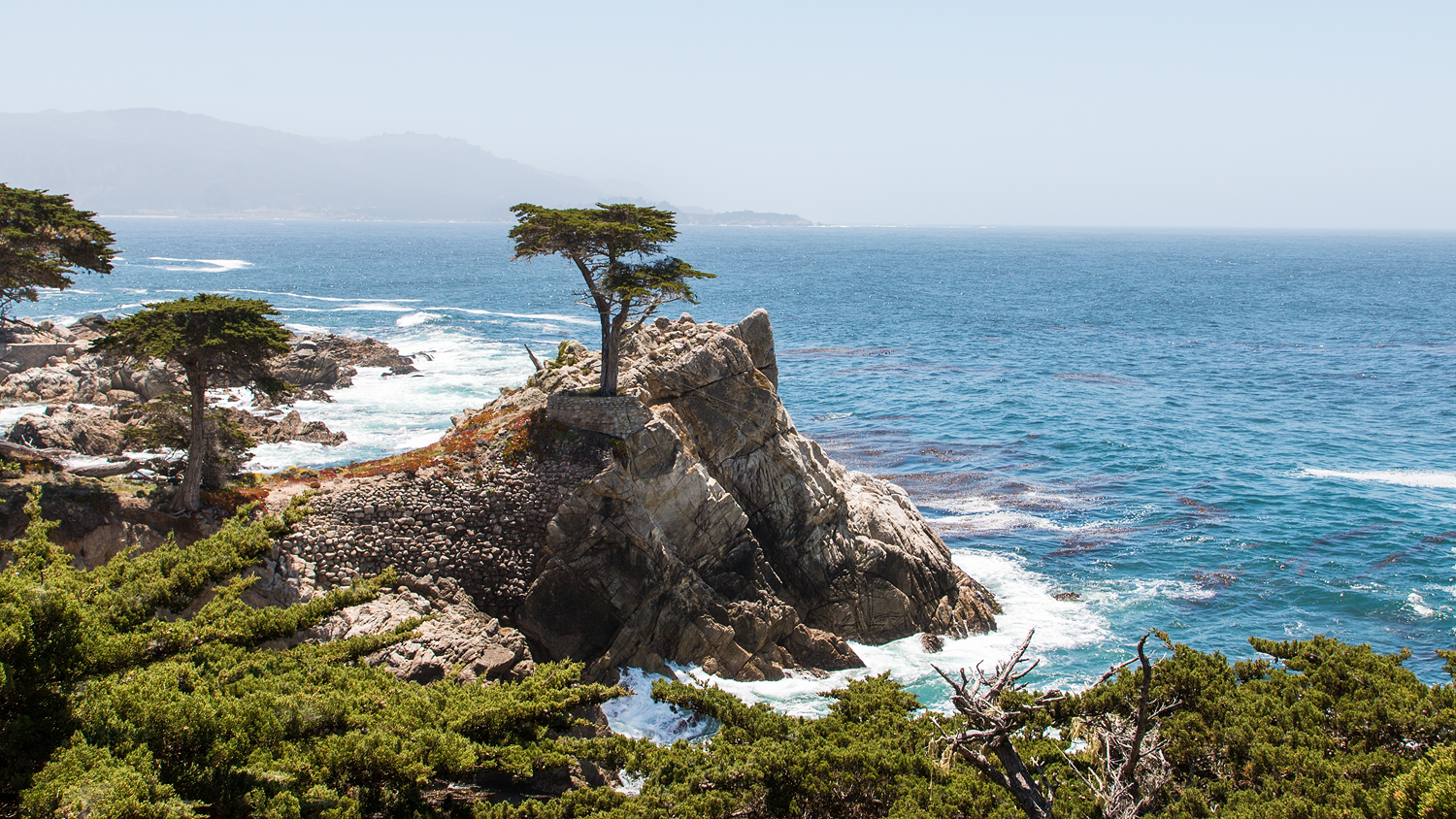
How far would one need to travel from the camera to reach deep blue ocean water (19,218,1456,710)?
28203 millimetres

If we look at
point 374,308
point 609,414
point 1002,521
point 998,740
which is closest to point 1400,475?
point 1002,521

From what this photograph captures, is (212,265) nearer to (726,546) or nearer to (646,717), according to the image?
(726,546)

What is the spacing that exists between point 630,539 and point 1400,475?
37.4 m

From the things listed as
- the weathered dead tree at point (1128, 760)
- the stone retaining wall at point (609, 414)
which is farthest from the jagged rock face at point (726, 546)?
Result: the weathered dead tree at point (1128, 760)

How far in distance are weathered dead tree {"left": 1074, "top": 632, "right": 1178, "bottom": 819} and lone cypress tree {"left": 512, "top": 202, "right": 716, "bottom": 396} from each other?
16.1 meters

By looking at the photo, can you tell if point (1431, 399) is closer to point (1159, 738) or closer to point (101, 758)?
point (1159, 738)

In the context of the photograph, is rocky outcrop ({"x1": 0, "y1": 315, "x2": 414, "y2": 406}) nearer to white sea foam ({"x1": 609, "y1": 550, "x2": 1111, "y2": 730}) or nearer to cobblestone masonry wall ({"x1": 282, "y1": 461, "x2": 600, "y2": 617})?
cobblestone masonry wall ({"x1": 282, "y1": 461, "x2": 600, "y2": 617})

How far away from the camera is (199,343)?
69.9 ft

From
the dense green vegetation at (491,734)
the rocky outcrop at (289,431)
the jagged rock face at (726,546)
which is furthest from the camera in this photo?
the rocky outcrop at (289,431)

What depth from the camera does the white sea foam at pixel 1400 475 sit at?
38.6 meters

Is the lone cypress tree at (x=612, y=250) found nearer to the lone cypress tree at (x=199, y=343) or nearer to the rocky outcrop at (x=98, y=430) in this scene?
the lone cypress tree at (x=199, y=343)

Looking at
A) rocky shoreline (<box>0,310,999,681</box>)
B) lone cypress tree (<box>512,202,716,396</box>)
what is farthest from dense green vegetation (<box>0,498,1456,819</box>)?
lone cypress tree (<box>512,202,716,396</box>)

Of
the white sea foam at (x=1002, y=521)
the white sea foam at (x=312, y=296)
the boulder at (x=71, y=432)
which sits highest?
the white sea foam at (x=312, y=296)

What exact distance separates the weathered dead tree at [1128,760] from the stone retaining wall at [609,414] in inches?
561
